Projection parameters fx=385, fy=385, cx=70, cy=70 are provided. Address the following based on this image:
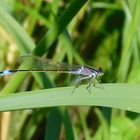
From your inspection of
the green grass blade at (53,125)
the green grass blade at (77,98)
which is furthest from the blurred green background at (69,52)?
the green grass blade at (77,98)

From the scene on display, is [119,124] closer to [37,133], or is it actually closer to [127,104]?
[127,104]

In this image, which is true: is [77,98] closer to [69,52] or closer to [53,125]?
[53,125]

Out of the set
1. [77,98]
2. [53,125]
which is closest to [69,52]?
[53,125]

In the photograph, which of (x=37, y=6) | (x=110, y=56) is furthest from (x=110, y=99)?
(x=110, y=56)

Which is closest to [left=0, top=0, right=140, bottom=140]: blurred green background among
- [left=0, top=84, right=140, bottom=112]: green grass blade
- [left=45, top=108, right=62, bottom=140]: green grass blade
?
[left=45, top=108, right=62, bottom=140]: green grass blade

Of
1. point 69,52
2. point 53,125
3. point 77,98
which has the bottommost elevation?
point 77,98

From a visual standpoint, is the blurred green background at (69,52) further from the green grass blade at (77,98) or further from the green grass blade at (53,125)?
the green grass blade at (77,98)

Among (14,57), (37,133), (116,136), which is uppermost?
(14,57)
